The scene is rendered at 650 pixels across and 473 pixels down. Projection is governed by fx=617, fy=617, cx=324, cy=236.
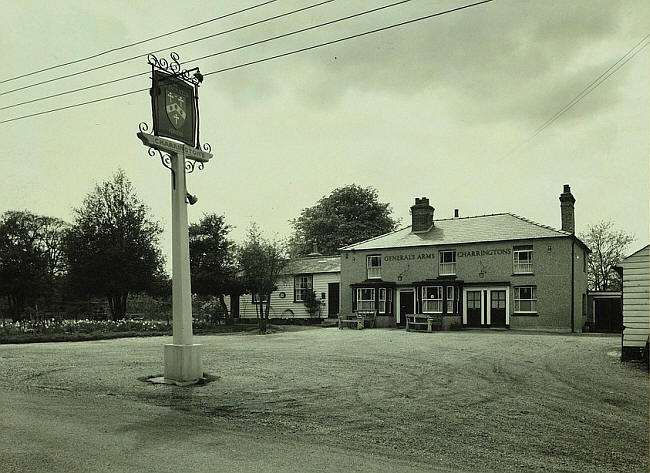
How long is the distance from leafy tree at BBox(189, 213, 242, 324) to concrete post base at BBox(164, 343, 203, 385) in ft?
78.1

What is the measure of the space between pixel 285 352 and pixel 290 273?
21504mm

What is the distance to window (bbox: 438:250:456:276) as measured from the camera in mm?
34812

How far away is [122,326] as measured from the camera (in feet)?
97.1

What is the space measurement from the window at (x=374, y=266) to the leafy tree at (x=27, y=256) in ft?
72.8

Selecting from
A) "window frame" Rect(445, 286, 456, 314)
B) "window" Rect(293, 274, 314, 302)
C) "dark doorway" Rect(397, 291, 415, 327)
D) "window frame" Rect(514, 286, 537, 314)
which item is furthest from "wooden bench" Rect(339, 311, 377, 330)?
"window frame" Rect(514, 286, 537, 314)

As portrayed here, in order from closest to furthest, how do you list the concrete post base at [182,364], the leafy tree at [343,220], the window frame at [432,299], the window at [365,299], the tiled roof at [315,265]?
the concrete post base at [182,364], the window frame at [432,299], the window at [365,299], the tiled roof at [315,265], the leafy tree at [343,220]

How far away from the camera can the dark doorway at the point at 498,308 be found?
108ft

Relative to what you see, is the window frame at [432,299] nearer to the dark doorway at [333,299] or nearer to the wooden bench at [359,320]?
the wooden bench at [359,320]

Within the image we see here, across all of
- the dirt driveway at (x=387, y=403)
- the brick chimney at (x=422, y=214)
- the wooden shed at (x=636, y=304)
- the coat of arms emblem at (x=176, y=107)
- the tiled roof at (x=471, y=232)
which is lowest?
the dirt driveway at (x=387, y=403)

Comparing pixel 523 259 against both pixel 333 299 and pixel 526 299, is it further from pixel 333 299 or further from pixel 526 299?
pixel 333 299

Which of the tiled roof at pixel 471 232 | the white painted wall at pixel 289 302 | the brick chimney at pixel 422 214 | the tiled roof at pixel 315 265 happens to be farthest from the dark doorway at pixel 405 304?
Result: the tiled roof at pixel 315 265

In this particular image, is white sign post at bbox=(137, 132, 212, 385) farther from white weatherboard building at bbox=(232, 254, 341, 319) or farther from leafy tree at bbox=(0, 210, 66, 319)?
leafy tree at bbox=(0, 210, 66, 319)

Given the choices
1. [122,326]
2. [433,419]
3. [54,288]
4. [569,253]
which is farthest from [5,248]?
[433,419]

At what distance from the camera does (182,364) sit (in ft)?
38.9
